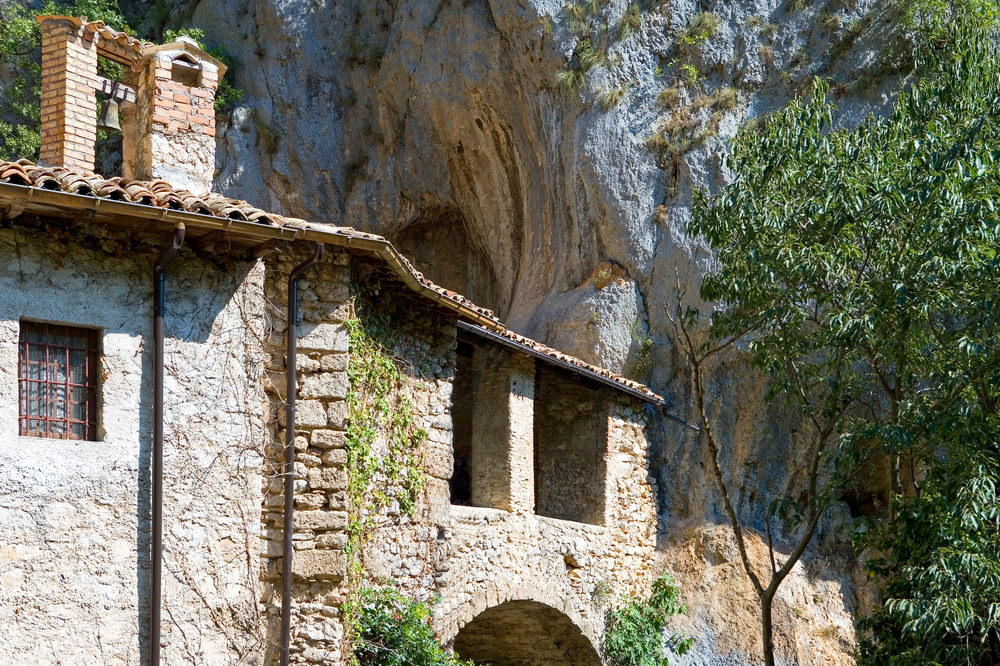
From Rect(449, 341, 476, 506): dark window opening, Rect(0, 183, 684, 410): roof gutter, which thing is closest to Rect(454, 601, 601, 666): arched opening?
Rect(449, 341, 476, 506): dark window opening

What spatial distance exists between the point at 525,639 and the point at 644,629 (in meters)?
1.67

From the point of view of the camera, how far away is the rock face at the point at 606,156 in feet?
54.7

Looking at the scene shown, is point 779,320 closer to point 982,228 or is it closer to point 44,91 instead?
point 982,228

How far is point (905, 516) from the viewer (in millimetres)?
10258

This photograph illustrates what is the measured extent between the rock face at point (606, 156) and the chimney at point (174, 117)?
791 cm

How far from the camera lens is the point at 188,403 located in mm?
8719

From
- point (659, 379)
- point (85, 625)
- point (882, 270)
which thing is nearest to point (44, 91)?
point (85, 625)

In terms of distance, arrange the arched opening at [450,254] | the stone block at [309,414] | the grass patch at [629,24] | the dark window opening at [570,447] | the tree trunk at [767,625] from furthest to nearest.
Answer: the arched opening at [450,254], the grass patch at [629,24], the dark window opening at [570,447], the tree trunk at [767,625], the stone block at [309,414]

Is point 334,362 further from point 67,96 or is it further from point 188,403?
point 67,96

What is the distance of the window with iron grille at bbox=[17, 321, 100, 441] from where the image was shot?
8.01m

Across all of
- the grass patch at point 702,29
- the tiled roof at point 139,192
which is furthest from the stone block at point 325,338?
the grass patch at point 702,29

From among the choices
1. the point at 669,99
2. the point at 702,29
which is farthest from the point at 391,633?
the point at 702,29

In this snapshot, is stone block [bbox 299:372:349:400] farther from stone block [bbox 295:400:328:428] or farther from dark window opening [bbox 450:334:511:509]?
dark window opening [bbox 450:334:511:509]

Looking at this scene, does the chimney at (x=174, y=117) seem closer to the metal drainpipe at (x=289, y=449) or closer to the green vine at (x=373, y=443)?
the metal drainpipe at (x=289, y=449)
